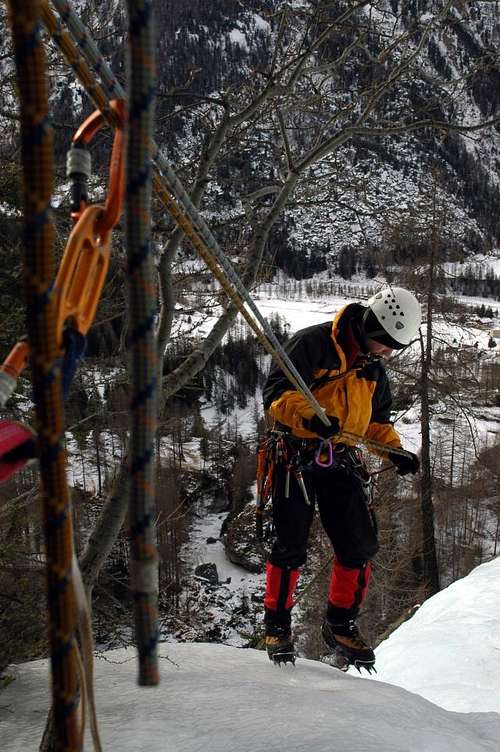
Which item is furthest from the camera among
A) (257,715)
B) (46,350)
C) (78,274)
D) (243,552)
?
(243,552)

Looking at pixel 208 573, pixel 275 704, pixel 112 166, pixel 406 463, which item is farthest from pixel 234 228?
pixel 208 573

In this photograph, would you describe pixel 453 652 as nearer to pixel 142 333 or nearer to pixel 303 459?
pixel 303 459

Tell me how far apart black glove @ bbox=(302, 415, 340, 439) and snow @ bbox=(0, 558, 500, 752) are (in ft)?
4.67

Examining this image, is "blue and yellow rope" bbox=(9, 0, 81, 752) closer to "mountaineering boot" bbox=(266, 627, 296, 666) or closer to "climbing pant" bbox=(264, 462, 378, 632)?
"climbing pant" bbox=(264, 462, 378, 632)

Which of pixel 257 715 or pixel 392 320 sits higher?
pixel 392 320

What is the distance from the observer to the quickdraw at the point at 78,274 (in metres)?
0.96

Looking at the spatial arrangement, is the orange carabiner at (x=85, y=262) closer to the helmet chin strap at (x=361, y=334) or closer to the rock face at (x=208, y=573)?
the helmet chin strap at (x=361, y=334)

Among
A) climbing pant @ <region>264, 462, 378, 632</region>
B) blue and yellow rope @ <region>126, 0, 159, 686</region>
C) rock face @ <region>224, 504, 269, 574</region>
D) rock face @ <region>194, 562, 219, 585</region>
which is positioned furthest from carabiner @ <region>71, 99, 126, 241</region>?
rock face @ <region>194, 562, 219, 585</region>

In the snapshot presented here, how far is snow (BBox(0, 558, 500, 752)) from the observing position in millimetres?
2545

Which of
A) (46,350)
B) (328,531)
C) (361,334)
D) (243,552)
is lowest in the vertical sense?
(243,552)

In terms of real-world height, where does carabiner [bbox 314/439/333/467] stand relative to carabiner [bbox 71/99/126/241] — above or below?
below

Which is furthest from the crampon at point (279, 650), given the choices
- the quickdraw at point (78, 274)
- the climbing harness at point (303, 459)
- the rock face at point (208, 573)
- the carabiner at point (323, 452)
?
the rock face at point (208, 573)

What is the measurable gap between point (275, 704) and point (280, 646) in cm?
64

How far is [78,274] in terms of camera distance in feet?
3.33
